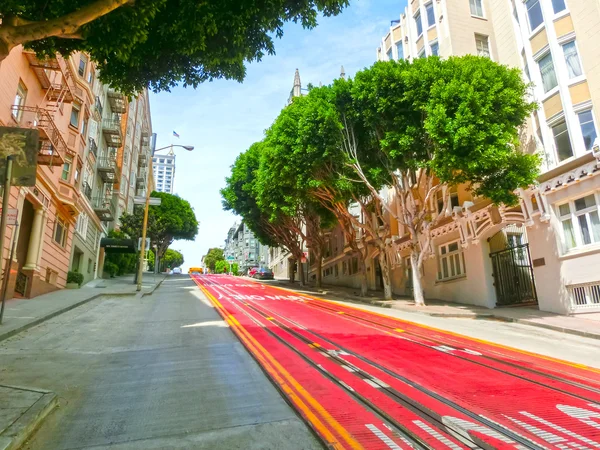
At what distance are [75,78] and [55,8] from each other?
61.5 feet

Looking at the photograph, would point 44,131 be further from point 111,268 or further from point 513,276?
point 111,268

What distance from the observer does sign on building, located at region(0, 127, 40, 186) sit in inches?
237

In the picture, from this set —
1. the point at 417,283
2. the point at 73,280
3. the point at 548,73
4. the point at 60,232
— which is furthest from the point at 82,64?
the point at 548,73

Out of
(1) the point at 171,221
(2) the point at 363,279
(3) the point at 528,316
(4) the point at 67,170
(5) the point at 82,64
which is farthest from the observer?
(1) the point at 171,221

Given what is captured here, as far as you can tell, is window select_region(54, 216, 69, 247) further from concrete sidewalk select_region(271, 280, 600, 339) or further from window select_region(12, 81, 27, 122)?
concrete sidewalk select_region(271, 280, 600, 339)

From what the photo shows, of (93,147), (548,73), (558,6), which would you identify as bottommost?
(548,73)

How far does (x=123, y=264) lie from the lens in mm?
42875

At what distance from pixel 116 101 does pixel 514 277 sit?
114 ft

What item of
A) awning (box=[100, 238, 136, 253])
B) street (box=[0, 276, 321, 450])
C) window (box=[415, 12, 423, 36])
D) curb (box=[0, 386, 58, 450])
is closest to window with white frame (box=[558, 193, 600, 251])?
street (box=[0, 276, 321, 450])

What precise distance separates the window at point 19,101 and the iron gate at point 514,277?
21.9 meters

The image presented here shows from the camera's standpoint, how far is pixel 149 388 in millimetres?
6207

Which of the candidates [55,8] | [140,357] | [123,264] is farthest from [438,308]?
[123,264]

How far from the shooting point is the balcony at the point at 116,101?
3617cm

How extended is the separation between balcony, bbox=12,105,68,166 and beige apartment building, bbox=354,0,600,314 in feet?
62.5
